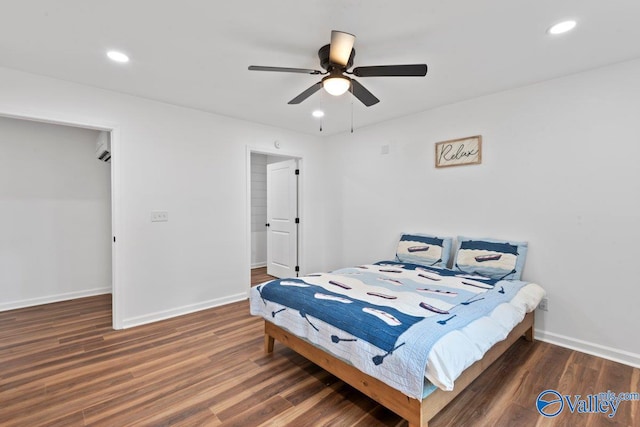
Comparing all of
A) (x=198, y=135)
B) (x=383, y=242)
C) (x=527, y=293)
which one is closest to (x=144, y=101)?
(x=198, y=135)

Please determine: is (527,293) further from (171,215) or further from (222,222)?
(171,215)

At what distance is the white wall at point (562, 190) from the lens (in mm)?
2471

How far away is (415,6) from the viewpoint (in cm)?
180

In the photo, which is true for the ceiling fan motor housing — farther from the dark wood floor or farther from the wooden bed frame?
the dark wood floor

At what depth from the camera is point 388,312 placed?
1910 millimetres

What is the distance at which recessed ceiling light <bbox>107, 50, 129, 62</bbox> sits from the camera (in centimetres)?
233

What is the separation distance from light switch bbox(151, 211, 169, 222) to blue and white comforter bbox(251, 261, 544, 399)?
1620mm

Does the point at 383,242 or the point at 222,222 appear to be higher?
the point at 222,222

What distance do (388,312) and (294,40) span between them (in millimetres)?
2014

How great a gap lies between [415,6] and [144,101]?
2.94 meters

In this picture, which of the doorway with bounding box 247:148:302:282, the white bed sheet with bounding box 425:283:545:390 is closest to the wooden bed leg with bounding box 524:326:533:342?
the white bed sheet with bounding box 425:283:545:390

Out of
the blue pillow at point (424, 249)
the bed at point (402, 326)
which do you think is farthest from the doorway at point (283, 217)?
the bed at point (402, 326)

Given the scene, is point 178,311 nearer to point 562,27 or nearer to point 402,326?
point 402,326

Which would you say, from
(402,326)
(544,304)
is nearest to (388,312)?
(402,326)
